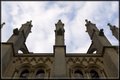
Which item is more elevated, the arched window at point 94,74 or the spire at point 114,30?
the spire at point 114,30

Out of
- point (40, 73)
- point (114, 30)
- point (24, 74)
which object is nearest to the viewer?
point (24, 74)

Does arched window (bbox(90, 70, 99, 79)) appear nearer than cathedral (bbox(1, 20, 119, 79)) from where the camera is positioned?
No

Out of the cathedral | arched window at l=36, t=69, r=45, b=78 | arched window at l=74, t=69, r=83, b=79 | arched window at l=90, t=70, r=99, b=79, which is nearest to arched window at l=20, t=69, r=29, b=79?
the cathedral

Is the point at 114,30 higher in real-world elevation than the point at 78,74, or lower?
higher

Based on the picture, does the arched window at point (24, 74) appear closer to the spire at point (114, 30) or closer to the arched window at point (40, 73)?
the arched window at point (40, 73)

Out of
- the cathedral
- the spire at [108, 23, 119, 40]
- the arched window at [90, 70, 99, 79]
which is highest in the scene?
the spire at [108, 23, 119, 40]

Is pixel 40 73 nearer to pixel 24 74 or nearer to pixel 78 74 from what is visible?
pixel 24 74

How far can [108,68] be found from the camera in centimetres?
1834

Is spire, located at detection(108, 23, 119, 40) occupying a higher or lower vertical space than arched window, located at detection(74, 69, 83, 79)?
higher

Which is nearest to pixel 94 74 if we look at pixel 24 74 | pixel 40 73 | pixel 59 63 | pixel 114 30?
pixel 59 63

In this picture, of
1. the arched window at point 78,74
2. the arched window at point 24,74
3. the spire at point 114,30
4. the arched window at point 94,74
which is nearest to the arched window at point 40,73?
the arched window at point 24,74

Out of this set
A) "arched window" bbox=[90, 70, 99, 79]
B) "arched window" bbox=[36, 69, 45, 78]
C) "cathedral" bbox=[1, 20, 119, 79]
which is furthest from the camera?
"arched window" bbox=[36, 69, 45, 78]

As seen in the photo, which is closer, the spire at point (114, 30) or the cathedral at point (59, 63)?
the cathedral at point (59, 63)

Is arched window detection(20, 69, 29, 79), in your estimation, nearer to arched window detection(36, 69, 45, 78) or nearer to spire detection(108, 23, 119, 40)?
arched window detection(36, 69, 45, 78)
